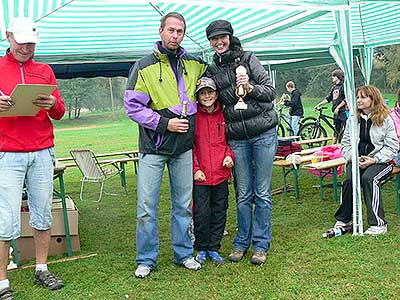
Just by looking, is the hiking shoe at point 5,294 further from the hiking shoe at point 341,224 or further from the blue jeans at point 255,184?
the hiking shoe at point 341,224

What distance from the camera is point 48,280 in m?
3.29

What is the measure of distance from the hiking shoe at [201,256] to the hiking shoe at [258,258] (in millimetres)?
346

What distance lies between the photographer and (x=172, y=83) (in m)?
3.21

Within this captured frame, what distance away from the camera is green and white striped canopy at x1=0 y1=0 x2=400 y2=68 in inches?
188

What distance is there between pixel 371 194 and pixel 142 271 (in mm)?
2034

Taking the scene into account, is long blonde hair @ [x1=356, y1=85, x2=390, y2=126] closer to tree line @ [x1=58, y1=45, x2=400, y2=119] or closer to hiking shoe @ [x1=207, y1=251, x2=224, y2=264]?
hiking shoe @ [x1=207, y1=251, x2=224, y2=264]

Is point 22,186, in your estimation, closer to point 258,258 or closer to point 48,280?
point 48,280

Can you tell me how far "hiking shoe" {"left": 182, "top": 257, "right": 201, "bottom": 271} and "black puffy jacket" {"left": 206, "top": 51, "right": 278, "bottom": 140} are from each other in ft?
3.06

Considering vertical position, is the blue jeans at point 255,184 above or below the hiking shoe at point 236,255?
above

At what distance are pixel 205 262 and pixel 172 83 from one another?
4.37ft

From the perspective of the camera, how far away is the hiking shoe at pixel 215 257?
3.54 metres

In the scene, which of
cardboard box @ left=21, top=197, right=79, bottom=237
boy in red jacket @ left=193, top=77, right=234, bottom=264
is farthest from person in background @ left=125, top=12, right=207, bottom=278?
cardboard box @ left=21, top=197, right=79, bottom=237

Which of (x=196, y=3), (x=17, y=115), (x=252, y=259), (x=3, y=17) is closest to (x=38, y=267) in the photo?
(x=17, y=115)

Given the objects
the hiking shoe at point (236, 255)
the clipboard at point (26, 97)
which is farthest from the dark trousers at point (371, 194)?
the clipboard at point (26, 97)
